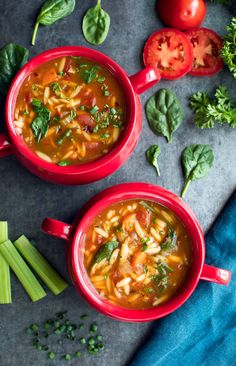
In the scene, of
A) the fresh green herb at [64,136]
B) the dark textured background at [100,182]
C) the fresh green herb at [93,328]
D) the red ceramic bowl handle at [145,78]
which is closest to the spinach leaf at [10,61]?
the dark textured background at [100,182]

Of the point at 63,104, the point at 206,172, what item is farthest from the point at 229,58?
the point at 63,104

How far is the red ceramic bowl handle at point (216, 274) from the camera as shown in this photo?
2709 millimetres

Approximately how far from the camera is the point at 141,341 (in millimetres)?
3016

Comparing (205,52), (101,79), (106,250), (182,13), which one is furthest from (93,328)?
(182,13)

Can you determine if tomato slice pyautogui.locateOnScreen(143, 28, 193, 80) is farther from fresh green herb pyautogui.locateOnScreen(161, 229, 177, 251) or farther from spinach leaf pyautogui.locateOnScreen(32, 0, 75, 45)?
fresh green herb pyautogui.locateOnScreen(161, 229, 177, 251)

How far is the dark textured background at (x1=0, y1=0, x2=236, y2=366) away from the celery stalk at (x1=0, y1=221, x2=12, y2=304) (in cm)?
4

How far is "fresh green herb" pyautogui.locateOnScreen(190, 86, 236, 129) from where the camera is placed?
9.55 feet

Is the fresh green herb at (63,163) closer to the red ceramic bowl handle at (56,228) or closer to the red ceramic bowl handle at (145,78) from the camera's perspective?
the red ceramic bowl handle at (56,228)

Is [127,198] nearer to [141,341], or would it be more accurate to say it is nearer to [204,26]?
[141,341]

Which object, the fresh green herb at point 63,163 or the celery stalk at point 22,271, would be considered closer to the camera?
the fresh green herb at point 63,163

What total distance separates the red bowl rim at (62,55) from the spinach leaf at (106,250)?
0.33 metres

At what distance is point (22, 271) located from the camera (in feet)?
9.61

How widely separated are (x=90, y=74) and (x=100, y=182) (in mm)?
529

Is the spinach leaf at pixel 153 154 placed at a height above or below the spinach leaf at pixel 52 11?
below
